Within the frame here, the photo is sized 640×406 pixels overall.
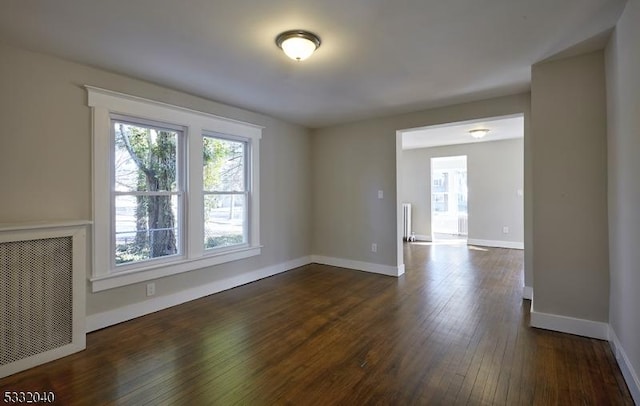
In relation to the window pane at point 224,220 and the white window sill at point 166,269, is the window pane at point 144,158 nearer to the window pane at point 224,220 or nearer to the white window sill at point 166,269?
the window pane at point 224,220

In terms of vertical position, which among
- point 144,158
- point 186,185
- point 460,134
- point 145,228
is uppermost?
point 460,134

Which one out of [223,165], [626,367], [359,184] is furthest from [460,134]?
[626,367]

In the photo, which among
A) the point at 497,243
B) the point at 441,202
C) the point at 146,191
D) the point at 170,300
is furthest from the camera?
the point at 441,202

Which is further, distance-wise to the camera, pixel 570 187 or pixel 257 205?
pixel 257 205

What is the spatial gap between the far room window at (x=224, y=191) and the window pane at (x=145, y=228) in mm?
431

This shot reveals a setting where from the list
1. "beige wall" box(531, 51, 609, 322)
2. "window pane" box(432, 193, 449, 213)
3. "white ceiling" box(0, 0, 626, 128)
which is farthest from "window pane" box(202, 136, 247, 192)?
"window pane" box(432, 193, 449, 213)

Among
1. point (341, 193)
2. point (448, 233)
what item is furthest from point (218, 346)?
point (448, 233)

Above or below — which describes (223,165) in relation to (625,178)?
above

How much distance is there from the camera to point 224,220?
13.6 feet

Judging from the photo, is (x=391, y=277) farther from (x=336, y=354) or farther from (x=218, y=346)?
(x=218, y=346)

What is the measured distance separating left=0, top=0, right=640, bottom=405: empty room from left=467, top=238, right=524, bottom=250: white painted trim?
2795 millimetres

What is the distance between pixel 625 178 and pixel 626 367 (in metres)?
1.23

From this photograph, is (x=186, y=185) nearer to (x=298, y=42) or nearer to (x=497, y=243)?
(x=298, y=42)

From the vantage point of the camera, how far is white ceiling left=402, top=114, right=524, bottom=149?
17.3 ft
